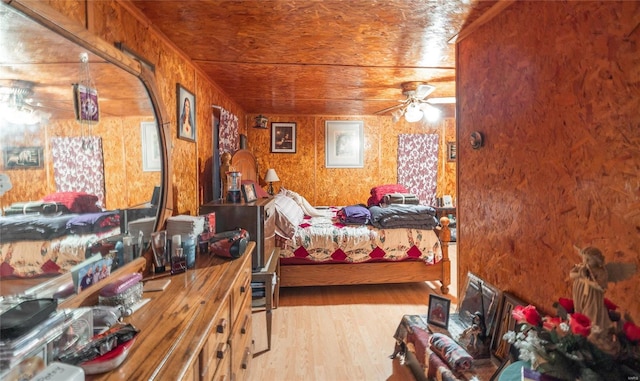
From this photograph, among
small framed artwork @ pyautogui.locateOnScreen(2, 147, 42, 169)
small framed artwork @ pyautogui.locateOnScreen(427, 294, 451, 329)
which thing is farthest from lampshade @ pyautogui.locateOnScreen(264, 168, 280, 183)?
small framed artwork @ pyautogui.locateOnScreen(2, 147, 42, 169)

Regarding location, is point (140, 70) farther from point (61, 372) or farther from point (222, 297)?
point (61, 372)

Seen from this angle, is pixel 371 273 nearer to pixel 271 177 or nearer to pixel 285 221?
pixel 285 221

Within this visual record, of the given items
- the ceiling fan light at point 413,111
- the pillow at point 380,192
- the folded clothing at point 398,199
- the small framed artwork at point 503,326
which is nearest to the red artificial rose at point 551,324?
the small framed artwork at point 503,326

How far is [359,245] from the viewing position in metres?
3.37

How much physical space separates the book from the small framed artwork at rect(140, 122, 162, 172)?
1.80ft

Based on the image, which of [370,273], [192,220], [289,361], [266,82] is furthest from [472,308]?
[266,82]

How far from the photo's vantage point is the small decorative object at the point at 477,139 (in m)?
1.91

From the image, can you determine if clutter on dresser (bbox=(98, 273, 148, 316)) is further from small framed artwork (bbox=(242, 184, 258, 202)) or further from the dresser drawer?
small framed artwork (bbox=(242, 184, 258, 202))

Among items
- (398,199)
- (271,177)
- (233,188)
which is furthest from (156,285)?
(271,177)

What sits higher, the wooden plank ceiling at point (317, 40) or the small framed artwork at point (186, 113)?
the wooden plank ceiling at point (317, 40)

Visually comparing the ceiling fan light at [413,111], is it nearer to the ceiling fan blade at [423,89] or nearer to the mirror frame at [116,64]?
the ceiling fan blade at [423,89]

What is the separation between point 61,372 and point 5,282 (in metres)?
0.36

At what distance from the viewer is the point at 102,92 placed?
1.27m

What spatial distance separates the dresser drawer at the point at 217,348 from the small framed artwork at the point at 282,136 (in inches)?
168
